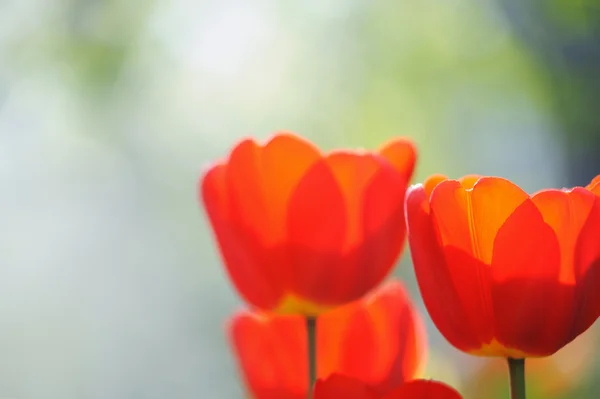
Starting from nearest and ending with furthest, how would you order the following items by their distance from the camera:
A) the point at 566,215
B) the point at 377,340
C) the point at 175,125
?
the point at 566,215 → the point at 377,340 → the point at 175,125

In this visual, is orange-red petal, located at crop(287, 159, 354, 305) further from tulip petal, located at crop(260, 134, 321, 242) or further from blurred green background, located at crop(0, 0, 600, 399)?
blurred green background, located at crop(0, 0, 600, 399)

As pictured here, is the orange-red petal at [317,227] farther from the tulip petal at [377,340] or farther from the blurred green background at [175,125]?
the blurred green background at [175,125]

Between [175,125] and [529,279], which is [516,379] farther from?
[175,125]

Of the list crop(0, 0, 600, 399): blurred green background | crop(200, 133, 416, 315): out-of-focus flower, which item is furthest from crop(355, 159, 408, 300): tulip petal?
crop(0, 0, 600, 399): blurred green background

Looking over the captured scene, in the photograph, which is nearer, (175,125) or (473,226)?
(473,226)

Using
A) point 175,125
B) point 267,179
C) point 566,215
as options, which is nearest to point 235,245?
point 267,179

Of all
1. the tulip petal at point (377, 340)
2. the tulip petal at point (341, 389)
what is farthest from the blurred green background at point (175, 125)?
the tulip petal at point (341, 389)
